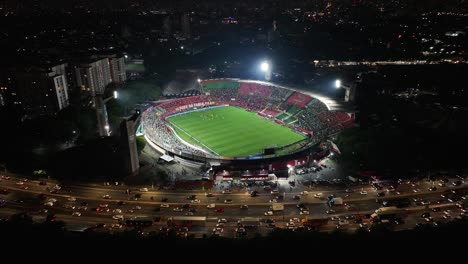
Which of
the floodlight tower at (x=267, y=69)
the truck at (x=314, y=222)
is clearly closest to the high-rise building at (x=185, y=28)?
the floodlight tower at (x=267, y=69)

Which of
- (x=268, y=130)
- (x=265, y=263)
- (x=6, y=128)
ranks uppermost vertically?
(x=265, y=263)

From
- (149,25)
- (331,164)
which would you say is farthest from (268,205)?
(149,25)

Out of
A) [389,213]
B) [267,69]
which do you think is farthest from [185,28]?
[389,213]

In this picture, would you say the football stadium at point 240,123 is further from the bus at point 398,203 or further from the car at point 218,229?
the car at point 218,229

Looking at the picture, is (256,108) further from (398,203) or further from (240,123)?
(398,203)

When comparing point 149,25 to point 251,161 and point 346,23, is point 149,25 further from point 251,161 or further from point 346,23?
point 251,161

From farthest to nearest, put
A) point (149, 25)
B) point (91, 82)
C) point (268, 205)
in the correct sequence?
point (149, 25), point (91, 82), point (268, 205)

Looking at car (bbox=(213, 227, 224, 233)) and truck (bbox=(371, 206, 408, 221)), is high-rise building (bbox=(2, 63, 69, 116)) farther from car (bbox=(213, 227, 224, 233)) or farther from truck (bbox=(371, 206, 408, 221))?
truck (bbox=(371, 206, 408, 221))

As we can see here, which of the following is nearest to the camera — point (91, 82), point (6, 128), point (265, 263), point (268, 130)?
point (265, 263)
